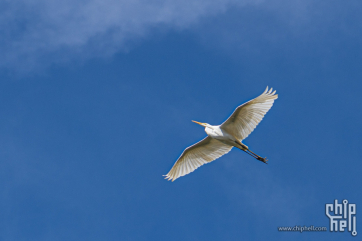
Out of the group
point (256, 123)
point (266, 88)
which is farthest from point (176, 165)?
point (266, 88)

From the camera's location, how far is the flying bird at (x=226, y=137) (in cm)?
2005

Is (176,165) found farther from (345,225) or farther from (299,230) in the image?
(345,225)

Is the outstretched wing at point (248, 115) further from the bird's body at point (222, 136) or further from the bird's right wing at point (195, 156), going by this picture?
the bird's right wing at point (195, 156)

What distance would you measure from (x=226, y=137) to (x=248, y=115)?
1.56 m

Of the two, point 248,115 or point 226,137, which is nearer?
point 248,115

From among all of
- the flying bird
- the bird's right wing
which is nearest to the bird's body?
the flying bird

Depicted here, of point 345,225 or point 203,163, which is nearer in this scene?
point 345,225

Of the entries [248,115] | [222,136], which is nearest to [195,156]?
[222,136]

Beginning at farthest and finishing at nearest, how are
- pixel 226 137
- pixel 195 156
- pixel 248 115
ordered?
pixel 195 156 < pixel 226 137 < pixel 248 115

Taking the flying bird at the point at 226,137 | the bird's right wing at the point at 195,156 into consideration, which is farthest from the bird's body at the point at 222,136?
the bird's right wing at the point at 195,156

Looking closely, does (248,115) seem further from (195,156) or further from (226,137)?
(195,156)

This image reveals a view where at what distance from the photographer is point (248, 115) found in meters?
20.5

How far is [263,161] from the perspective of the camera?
2258 cm

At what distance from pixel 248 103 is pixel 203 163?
4.50 metres
